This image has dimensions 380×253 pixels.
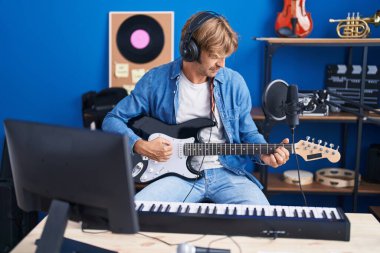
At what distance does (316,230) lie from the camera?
1.32 metres

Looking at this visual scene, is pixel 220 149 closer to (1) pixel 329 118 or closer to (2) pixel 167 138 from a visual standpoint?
(2) pixel 167 138

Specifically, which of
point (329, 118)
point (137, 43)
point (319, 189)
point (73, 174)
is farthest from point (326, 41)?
point (73, 174)

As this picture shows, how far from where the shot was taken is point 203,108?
2.12 metres

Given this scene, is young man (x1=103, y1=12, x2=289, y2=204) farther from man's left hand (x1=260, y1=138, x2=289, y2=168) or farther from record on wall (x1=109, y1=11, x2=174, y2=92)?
record on wall (x1=109, y1=11, x2=174, y2=92)

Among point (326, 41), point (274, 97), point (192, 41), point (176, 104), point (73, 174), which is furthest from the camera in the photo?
point (326, 41)

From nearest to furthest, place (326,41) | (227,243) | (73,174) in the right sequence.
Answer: (73,174) < (227,243) < (326,41)

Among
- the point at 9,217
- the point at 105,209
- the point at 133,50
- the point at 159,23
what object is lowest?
the point at 9,217

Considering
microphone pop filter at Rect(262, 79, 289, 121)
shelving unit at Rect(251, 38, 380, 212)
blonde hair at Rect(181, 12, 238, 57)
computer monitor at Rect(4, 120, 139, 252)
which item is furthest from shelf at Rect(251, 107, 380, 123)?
computer monitor at Rect(4, 120, 139, 252)

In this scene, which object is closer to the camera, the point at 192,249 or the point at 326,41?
the point at 192,249

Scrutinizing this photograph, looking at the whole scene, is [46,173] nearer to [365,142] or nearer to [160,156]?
[160,156]

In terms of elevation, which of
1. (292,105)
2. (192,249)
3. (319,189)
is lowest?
(319,189)

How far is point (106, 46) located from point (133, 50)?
0.20 metres

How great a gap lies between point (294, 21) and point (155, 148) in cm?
128

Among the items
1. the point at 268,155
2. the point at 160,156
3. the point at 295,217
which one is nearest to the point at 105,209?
the point at 295,217
